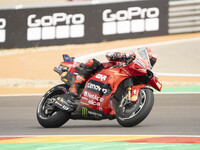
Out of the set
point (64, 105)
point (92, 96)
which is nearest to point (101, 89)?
point (92, 96)

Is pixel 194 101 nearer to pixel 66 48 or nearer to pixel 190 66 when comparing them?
pixel 190 66

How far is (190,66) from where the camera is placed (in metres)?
16.0

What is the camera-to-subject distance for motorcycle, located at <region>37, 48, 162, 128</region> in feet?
23.2

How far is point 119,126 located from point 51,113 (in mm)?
1098

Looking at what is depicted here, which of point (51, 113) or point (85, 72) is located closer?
point (85, 72)

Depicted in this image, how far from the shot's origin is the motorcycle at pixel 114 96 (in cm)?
707

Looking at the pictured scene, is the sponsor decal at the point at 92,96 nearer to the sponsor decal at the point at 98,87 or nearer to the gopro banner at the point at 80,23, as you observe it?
the sponsor decal at the point at 98,87

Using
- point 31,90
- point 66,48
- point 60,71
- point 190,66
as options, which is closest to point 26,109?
point 60,71

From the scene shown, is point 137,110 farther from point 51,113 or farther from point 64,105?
point 51,113

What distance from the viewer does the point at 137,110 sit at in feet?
22.9

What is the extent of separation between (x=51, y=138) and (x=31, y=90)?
715cm

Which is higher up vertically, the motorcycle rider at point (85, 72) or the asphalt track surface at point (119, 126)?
the motorcycle rider at point (85, 72)

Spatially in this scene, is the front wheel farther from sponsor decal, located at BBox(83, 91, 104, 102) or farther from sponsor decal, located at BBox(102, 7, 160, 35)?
sponsor decal, located at BBox(102, 7, 160, 35)

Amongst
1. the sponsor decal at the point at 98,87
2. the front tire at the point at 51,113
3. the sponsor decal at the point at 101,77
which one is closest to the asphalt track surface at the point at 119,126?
the front tire at the point at 51,113
